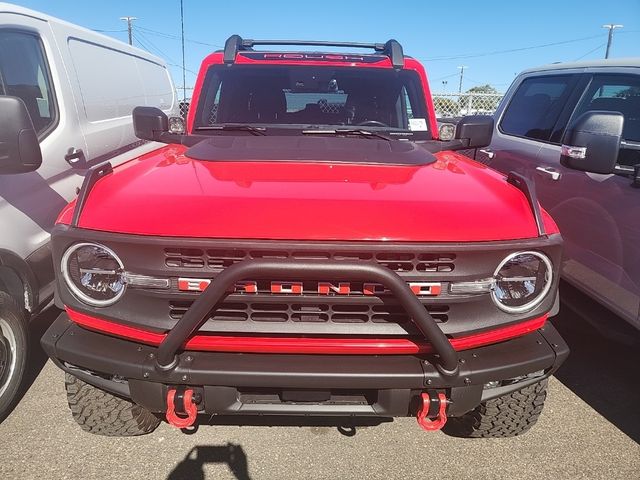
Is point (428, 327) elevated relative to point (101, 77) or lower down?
lower down

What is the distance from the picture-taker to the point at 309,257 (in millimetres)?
1856

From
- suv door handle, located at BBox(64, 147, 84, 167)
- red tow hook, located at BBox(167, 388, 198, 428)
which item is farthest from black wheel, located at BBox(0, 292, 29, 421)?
red tow hook, located at BBox(167, 388, 198, 428)

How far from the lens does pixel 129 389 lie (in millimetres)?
1988

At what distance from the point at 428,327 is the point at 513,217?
596mm

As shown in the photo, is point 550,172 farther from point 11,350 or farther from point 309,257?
point 11,350

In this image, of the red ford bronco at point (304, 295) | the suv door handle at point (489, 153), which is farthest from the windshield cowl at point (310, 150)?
the suv door handle at point (489, 153)

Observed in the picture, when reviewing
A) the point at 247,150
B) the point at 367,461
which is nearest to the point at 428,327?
the point at 367,461

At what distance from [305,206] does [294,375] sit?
63 centimetres

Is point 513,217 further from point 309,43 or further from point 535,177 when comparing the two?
point 309,43

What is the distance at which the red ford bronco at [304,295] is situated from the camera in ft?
6.01

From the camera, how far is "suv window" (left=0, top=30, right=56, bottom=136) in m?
3.29

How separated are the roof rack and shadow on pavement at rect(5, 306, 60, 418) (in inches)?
87.2

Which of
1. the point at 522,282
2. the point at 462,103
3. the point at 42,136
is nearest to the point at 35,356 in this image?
the point at 42,136

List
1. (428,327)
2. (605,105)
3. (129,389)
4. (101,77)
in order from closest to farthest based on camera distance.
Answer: (428,327), (129,389), (605,105), (101,77)
